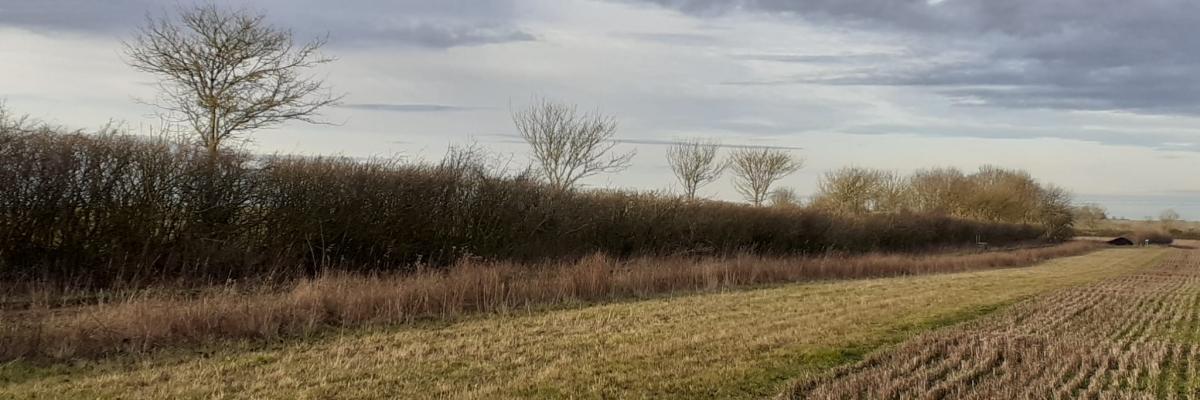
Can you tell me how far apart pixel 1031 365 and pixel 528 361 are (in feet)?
17.1

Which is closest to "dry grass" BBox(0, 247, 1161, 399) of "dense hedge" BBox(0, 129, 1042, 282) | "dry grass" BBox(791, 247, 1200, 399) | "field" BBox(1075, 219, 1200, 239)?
"dry grass" BBox(791, 247, 1200, 399)

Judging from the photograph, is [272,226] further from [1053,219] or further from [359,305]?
[1053,219]

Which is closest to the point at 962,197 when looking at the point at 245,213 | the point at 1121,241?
the point at 1121,241

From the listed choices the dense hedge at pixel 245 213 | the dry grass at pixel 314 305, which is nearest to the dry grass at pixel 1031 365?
the dry grass at pixel 314 305

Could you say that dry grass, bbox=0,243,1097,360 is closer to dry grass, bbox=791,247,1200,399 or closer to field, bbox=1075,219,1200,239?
dry grass, bbox=791,247,1200,399

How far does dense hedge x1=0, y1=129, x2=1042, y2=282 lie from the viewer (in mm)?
12539

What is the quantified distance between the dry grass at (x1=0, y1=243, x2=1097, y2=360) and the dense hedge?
7.09ft

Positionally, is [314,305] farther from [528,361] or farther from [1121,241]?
[1121,241]

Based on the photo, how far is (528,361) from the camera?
25.5 ft

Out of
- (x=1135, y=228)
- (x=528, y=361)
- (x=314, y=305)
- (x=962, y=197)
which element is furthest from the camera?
(x=1135, y=228)

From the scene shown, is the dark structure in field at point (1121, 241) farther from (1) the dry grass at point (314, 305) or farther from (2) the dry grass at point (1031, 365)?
(2) the dry grass at point (1031, 365)

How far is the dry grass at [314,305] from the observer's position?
805 centimetres

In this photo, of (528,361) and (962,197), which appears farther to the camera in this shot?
(962,197)

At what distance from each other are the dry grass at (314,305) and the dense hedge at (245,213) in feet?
7.09
